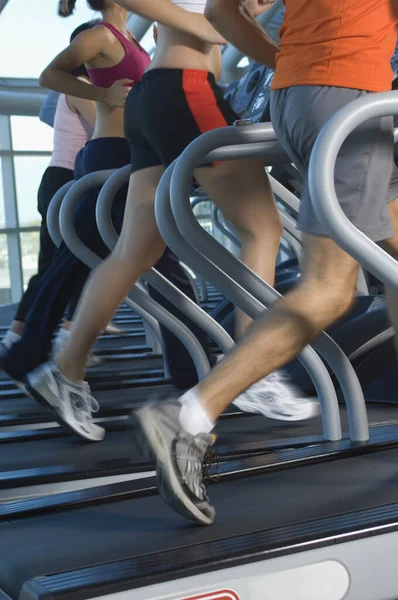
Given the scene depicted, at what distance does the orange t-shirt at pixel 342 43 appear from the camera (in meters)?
1.31

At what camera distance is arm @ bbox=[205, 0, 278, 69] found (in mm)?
1595

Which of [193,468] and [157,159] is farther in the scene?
[157,159]

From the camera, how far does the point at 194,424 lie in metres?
1.17

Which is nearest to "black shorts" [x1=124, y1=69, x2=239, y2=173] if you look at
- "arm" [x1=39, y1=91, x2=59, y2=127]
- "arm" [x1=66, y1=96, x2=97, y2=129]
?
"arm" [x1=66, y1=96, x2=97, y2=129]

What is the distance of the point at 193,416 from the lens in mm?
1174

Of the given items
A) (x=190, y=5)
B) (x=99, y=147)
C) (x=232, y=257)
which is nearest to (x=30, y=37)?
(x=99, y=147)

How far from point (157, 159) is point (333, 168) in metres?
0.85

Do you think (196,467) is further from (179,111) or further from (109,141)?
(109,141)

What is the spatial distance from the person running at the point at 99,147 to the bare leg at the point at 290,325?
1256 millimetres

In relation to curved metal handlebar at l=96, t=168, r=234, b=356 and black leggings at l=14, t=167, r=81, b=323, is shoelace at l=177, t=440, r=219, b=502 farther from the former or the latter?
black leggings at l=14, t=167, r=81, b=323

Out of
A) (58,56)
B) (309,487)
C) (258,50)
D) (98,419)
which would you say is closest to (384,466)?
(309,487)

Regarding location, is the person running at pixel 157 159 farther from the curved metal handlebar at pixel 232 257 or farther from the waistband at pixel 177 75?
the curved metal handlebar at pixel 232 257

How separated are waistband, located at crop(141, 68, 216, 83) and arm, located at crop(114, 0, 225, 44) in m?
0.08

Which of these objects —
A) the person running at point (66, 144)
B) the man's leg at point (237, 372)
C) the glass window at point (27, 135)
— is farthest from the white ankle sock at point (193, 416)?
the glass window at point (27, 135)
